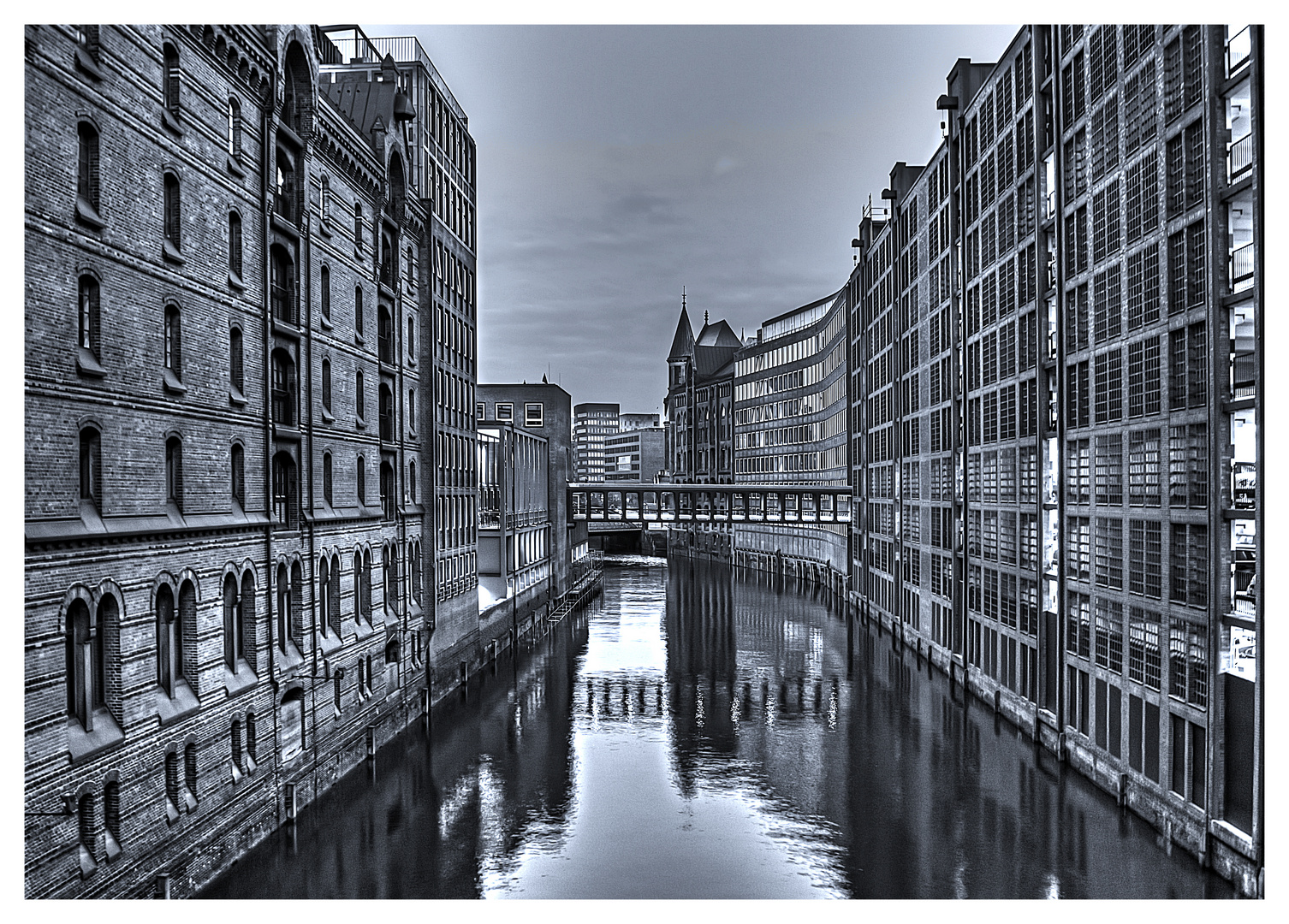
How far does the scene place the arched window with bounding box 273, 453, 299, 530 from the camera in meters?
31.3

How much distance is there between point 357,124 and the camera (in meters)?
43.0

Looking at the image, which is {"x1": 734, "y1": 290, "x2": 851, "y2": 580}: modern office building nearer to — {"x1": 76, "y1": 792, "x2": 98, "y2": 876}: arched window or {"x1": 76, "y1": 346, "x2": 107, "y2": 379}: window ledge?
{"x1": 76, "y1": 346, "x2": 107, "y2": 379}: window ledge

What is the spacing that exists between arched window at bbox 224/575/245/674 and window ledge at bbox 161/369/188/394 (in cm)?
526

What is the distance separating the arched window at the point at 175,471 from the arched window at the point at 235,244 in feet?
18.1

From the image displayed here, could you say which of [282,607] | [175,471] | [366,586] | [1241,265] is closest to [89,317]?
[175,471]

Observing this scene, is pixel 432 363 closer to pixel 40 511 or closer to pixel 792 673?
pixel 792 673

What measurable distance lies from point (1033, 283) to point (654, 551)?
11887 centimetres

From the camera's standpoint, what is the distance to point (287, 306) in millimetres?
32031

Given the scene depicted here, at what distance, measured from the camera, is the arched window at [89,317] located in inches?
Result: 824

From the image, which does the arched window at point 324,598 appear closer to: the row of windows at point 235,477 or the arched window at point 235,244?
the row of windows at point 235,477

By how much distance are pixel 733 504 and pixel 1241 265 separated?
10557 centimetres

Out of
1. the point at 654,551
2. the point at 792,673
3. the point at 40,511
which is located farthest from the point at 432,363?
the point at 654,551

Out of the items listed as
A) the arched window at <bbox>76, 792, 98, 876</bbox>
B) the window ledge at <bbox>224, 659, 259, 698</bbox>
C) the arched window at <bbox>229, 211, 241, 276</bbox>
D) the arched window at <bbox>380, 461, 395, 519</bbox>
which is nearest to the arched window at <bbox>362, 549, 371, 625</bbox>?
the arched window at <bbox>380, 461, 395, 519</bbox>

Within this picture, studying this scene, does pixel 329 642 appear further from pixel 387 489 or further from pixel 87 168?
pixel 87 168
